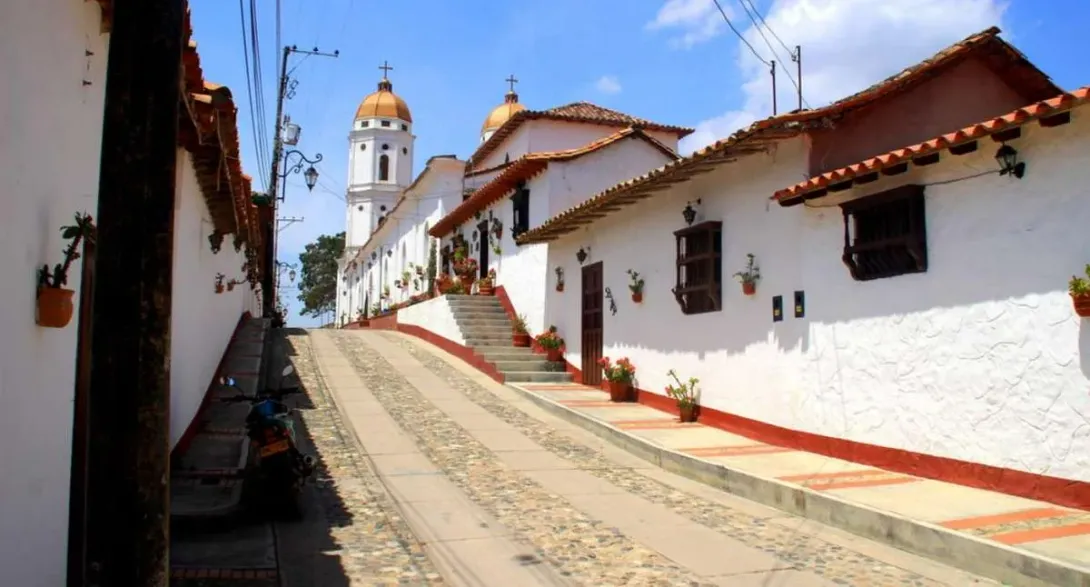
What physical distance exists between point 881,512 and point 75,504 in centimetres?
527

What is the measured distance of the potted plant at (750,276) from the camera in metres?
9.40

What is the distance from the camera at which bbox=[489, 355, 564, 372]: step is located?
1519 centimetres

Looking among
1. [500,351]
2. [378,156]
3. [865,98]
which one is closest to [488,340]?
[500,351]

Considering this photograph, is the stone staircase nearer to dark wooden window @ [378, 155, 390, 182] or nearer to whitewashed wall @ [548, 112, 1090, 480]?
whitewashed wall @ [548, 112, 1090, 480]

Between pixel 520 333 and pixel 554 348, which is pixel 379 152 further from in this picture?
pixel 554 348

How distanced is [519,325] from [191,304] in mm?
9698

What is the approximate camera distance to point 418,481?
7.67 meters

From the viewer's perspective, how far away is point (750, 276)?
9438 millimetres

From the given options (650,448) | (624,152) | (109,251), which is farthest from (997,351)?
(624,152)

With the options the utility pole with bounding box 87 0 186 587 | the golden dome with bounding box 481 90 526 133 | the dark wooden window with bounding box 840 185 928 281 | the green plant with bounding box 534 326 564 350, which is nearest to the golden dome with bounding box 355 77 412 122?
the golden dome with bounding box 481 90 526 133

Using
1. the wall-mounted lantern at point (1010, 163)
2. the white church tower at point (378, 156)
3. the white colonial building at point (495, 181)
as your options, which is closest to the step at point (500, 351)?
the white colonial building at point (495, 181)

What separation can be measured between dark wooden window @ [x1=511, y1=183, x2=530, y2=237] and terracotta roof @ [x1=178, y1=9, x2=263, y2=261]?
831 cm

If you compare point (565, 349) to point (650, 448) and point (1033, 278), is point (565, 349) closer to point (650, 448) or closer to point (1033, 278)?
point (650, 448)

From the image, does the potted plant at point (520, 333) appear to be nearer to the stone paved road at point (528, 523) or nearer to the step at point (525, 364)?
the step at point (525, 364)
